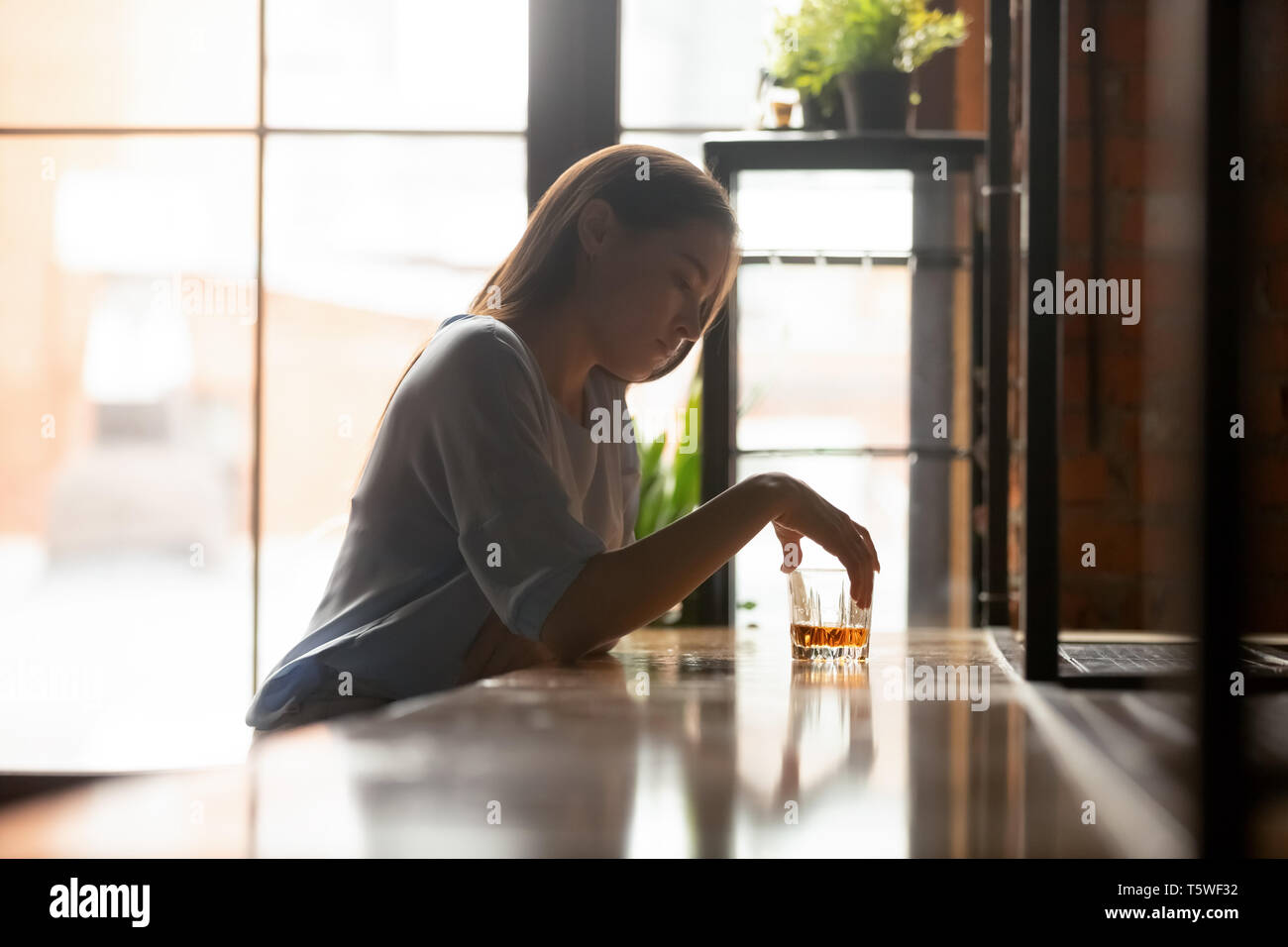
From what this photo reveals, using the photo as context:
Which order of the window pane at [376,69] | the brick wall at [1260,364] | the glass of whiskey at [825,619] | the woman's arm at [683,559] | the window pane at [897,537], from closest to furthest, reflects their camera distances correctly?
the brick wall at [1260,364]
the woman's arm at [683,559]
the glass of whiskey at [825,619]
the window pane at [897,537]
the window pane at [376,69]

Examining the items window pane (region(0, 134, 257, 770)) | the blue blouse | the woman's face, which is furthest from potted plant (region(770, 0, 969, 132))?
window pane (region(0, 134, 257, 770))

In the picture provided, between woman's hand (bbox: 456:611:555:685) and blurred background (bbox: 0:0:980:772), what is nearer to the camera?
woman's hand (bbox: 456:611:555:685)

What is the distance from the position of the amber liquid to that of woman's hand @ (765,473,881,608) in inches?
2.3

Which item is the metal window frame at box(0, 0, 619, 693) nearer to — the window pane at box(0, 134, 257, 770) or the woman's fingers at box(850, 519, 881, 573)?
the window pane at box(0, 134, 257, 770)

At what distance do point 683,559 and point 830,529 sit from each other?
0.15m

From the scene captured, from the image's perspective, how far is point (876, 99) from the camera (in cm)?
195

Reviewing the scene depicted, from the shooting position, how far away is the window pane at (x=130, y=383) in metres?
2.46

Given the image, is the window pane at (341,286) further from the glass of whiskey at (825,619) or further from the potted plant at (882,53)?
the glass of whiskey at (825,619)

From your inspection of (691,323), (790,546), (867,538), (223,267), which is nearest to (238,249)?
(223,267)

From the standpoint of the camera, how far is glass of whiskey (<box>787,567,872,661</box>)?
111cm

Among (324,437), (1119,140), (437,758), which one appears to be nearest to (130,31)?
(324,437)

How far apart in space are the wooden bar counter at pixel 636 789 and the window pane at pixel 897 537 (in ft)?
3.98

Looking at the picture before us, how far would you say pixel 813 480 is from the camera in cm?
209

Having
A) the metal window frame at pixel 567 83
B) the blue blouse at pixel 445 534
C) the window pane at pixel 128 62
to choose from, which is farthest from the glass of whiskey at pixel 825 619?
the window pane at pixel 128 62
